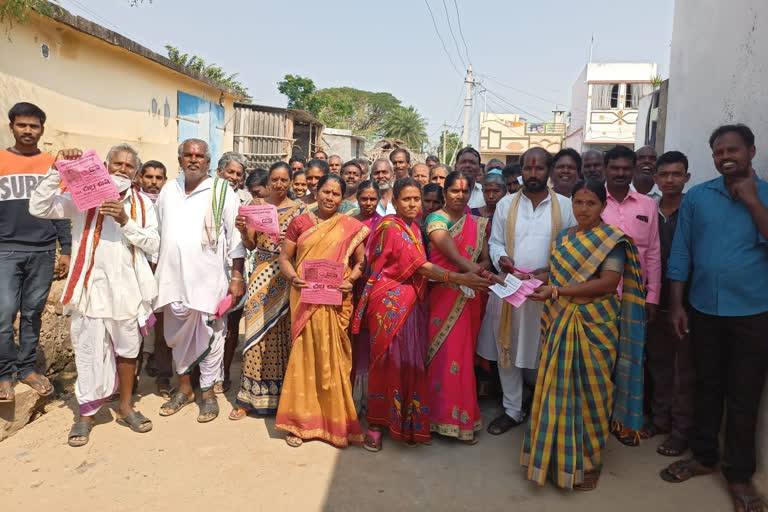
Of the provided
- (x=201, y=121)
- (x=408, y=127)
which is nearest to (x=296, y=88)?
(x=408, y=127)

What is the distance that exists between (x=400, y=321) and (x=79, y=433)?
2381 millimetres

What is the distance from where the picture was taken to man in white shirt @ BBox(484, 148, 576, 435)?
12.9ft

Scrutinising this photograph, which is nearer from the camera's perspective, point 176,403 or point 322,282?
point 322,282

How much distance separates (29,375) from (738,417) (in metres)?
4.87

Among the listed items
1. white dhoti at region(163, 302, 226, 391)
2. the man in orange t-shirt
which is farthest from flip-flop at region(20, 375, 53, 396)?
white dhoti at region(163, 302, 226, 391)

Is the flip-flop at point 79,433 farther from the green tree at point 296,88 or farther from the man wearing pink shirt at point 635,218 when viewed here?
the green tree at point 296,88

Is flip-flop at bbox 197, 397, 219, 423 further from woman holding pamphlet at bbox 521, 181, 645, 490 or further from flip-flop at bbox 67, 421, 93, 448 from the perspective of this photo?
woman holding pamphlet at bbox 521, 181, 645, 490

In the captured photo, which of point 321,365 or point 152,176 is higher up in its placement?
point 152,176

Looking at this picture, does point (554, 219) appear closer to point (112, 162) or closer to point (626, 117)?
point (112, 162)

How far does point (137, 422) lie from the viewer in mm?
3904

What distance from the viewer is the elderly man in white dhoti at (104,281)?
3.66m

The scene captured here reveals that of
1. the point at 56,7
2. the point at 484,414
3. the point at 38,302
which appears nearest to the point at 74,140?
the point at 56,7

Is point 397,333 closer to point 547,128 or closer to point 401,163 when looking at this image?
point 401,163

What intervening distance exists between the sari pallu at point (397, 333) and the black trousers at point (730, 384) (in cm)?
176
